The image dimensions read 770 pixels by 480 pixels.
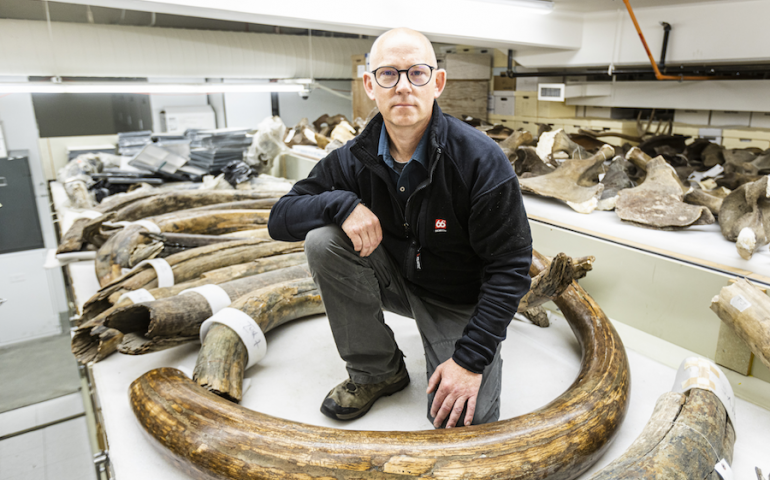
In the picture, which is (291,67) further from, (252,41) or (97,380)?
(97,380)

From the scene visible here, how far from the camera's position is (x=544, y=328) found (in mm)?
A: 2475

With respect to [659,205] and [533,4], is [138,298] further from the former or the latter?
[533,4]

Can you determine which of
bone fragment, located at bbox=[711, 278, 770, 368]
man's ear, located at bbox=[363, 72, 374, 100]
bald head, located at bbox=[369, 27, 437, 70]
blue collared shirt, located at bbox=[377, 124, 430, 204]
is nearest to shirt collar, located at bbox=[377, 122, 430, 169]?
blue collared shirt, located at bbox=[377, 124, 430, 204]

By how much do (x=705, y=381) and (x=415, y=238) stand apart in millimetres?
972

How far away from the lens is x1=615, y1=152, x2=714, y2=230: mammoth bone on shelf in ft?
7.95

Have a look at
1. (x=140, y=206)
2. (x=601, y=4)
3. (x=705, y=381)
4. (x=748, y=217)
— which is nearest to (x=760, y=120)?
(x=601, y=4)

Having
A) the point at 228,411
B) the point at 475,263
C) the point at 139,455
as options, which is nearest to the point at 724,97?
the point at 475,263

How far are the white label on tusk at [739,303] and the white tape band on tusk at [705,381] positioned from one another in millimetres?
289

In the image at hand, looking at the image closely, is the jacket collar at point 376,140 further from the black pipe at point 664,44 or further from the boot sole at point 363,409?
the black pipe at point 664,44

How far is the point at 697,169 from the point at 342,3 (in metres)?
2.66

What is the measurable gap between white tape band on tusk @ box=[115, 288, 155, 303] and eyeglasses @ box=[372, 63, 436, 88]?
135 cm

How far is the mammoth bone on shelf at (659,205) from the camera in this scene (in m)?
2.42

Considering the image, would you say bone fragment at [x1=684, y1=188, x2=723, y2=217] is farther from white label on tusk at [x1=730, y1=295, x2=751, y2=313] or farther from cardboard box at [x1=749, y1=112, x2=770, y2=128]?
cardboard box at [x1=749, y1=112, x2=770, y2=128]

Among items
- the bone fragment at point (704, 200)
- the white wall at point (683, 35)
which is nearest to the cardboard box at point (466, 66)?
the white wall at point (683, 35)
